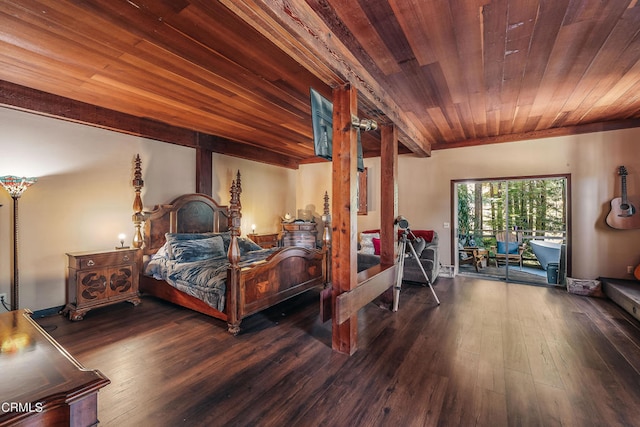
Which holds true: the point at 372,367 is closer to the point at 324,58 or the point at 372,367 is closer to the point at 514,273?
the point at 324,58

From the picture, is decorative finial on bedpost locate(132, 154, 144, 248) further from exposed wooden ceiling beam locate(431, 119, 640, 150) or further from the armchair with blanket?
exposed wooden ceiling beam locate(431, 119, 640, 150)

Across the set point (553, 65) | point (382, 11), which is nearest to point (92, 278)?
point (382, 11)

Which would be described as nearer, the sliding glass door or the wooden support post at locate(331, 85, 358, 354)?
the wooden support post at locate(331, 85, 358, 354)

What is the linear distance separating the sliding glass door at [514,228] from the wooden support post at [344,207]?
3.76 m

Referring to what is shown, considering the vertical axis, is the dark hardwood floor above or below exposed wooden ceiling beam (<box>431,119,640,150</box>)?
below

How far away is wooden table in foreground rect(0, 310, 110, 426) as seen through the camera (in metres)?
0.77

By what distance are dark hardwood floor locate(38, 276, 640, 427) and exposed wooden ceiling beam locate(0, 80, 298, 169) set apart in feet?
8.05

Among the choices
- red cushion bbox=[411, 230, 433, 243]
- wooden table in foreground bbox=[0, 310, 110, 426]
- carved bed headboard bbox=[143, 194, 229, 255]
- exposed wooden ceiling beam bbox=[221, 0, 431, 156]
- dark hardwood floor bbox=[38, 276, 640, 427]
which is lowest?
dark hardwood floor bbox=[38, 276, 640, 427]

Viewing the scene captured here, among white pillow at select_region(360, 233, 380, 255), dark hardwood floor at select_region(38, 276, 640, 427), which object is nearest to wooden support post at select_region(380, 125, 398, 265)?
dark hardwood floor at select_region(38, 276, 640, 427)

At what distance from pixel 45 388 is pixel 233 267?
206 cm

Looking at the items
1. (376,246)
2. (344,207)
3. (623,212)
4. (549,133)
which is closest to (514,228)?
(623,212)

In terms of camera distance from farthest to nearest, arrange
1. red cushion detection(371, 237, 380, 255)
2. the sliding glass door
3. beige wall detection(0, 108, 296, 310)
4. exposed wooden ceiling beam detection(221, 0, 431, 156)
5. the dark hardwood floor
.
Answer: the sliding glass door
red cushion detection(371, 237, 380, 255)
beige wall detection(0, 108, 296, 310)
the dark hardwood floor
exposed wooden ceiling beam detection(221, 0, 431, 156)

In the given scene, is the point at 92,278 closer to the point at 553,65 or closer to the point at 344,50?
the point at 344,50

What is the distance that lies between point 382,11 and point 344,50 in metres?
0.44
